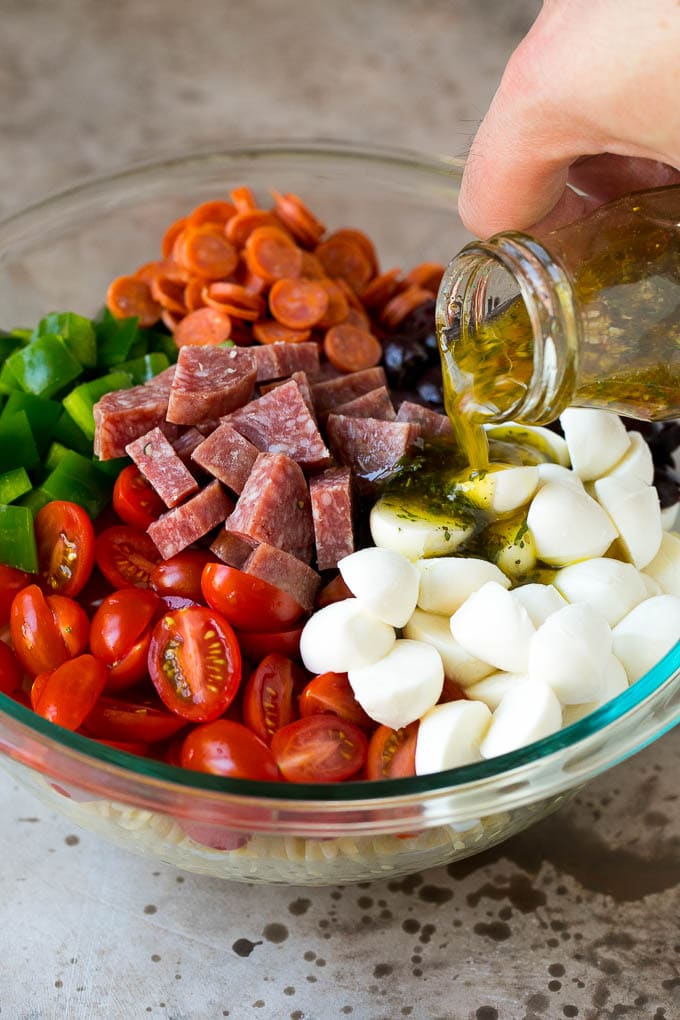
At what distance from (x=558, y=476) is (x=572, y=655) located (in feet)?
1.38

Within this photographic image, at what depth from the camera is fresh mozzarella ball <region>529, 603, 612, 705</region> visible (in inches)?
57.0

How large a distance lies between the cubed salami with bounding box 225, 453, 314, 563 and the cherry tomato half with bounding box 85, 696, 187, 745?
32cm

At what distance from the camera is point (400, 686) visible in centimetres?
147

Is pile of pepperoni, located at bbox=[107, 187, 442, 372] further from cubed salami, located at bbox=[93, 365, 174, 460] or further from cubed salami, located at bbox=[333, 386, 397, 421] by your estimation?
cubed salami, located at bbox=[93, 365, 174, 460]

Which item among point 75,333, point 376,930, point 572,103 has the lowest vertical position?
point 376,930

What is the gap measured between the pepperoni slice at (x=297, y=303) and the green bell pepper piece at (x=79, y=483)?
0.56m

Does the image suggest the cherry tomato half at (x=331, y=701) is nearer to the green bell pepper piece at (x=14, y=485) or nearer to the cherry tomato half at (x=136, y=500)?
the cherry tomato half at (x=136, y=500)

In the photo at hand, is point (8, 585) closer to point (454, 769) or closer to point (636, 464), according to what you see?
point (454, 769)

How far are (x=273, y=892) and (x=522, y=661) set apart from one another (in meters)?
0.55

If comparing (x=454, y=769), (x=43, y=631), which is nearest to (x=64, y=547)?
(x=43, y=631)

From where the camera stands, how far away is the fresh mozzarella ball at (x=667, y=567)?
1.74 metres

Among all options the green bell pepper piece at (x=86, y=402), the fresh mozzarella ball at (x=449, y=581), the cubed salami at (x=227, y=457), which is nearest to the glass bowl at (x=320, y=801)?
the fresh mozzarella ball at (x=449, y=581)

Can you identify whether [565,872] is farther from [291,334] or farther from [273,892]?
[291,334]

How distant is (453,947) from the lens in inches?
63.2
